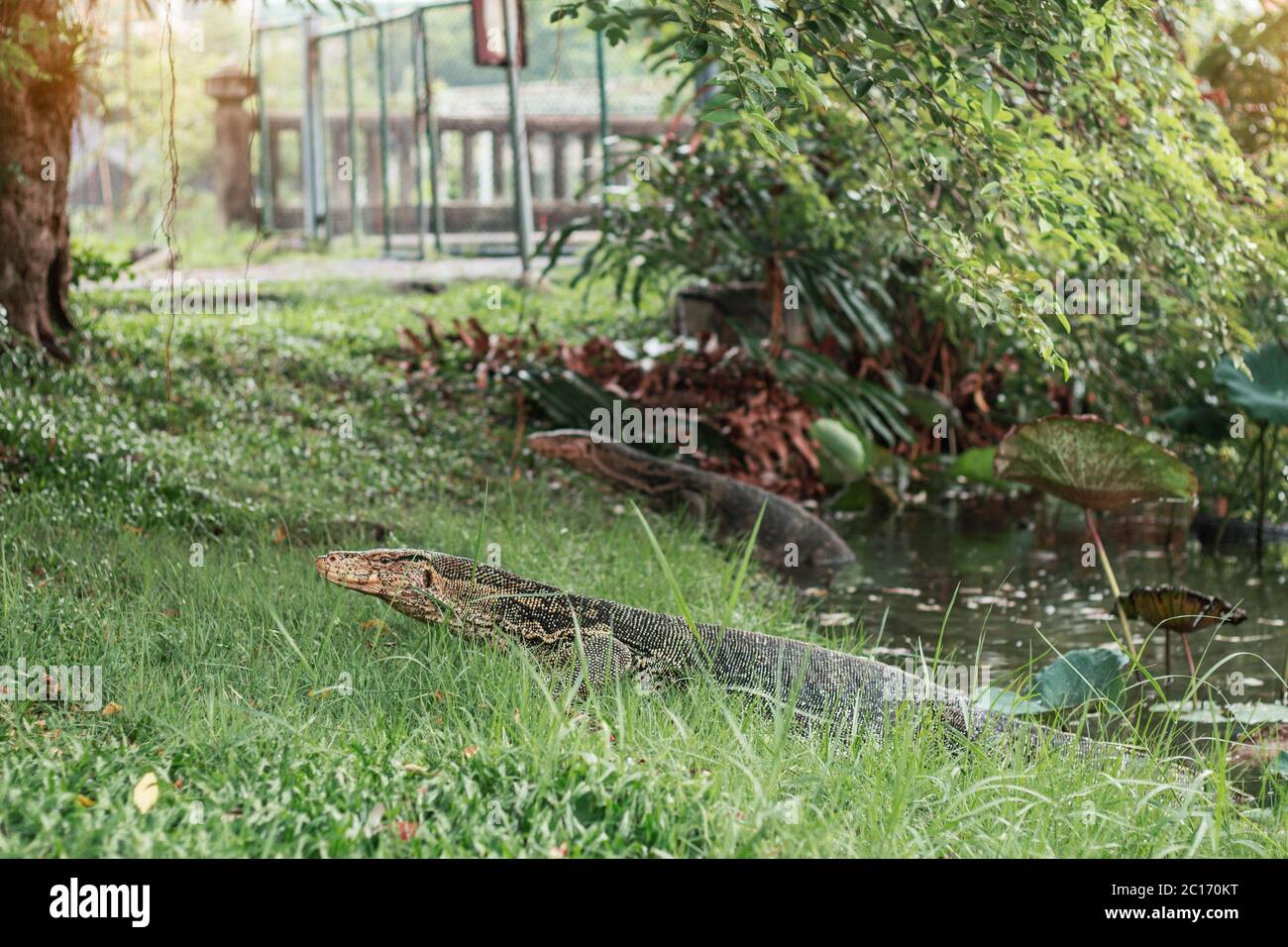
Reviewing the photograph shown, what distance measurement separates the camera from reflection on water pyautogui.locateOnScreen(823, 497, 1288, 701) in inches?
218

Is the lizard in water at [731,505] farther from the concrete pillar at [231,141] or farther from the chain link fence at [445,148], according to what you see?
the concrete pillar at [231,141]

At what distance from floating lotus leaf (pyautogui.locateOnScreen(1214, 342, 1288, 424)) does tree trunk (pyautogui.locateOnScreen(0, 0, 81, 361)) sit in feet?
20.0

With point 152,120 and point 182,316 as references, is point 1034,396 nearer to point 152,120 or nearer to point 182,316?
point 182,316

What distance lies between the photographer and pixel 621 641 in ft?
13.0

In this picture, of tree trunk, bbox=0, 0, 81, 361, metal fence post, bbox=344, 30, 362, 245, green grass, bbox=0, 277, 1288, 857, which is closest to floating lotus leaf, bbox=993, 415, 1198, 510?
green grass, bbox=0, 277, 1288, 857

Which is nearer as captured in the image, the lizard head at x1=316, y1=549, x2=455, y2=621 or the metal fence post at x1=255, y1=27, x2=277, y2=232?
the lizard head at x1=316, y1=549, x2=455, y2=621

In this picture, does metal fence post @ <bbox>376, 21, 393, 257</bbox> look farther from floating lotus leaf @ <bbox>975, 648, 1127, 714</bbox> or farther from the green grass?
floating lotus leaf @ <bbox>975, 648, 1127, 714</bbox>

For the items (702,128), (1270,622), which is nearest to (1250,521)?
(1270,622)

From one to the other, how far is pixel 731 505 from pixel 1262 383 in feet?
8.87

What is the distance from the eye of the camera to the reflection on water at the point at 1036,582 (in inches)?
218

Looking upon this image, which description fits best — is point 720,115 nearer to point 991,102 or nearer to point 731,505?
point 991,102

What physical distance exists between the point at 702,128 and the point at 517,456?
2675 millimetres

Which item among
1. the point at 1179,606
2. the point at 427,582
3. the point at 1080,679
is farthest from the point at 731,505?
the point at 427,582

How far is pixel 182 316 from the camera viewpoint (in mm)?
9586
